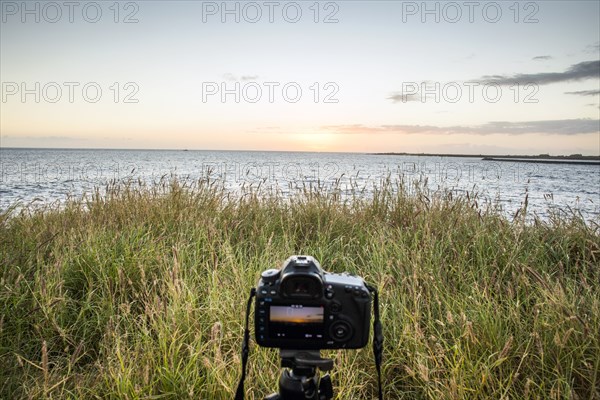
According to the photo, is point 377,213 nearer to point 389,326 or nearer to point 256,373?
point 389,326

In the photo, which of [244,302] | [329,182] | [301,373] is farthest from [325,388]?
[329,182]

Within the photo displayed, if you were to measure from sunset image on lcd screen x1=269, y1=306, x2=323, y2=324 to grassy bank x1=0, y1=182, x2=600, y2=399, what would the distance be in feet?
2.64

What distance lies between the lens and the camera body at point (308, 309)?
4.21ft

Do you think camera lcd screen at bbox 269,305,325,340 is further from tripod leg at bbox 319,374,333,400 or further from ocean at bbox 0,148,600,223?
ocean at bbox 0,148,600,223

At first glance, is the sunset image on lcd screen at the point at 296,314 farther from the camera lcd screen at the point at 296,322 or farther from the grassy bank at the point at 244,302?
the grassy bank at the point at 244,302

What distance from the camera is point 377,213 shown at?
18.9 feet

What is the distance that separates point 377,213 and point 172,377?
417cm

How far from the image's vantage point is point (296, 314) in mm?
1305

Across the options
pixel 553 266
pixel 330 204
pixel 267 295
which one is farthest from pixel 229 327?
pixel 553 266

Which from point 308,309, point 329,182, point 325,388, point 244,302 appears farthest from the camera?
point 329,182

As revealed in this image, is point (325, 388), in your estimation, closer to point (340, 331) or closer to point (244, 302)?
point (340, 331)

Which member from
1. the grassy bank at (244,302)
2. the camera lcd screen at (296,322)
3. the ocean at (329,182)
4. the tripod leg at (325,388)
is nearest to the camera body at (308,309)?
the camera lcd screen at (296,322)

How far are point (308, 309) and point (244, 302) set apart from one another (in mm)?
1629

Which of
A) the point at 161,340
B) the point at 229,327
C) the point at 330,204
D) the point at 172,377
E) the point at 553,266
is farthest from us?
the point at 330,204
